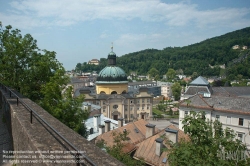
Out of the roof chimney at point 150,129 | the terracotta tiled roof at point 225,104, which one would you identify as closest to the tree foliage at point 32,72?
the roof chimney at point 150,129

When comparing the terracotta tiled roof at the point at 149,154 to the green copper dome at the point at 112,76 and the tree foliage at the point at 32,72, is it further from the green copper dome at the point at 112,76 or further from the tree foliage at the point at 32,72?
the green copper dome at the point at 112,76

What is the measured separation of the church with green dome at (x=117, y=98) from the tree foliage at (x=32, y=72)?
24886 millimetres

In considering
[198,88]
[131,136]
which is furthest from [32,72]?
[198,88]

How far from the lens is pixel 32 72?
62.5 ft

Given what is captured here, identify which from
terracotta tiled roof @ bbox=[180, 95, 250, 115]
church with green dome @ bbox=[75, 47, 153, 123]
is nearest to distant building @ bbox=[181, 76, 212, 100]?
church with green dome @ bbox=[75, 47, 153, 123]

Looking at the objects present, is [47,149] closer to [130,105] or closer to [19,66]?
[19,66]

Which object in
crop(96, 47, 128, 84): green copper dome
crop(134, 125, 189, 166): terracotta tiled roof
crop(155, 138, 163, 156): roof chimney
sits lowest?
crop(134, 125, 189, 166): terracotta tiled roof

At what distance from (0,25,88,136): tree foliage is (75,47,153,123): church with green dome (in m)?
24.9

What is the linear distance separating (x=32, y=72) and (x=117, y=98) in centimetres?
2772

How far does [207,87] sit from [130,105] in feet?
66.9

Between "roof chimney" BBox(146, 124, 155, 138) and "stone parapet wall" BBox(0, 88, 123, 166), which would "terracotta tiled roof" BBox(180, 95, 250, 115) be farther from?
"stone parapet wall" BBox(0, 88, 123, 166)

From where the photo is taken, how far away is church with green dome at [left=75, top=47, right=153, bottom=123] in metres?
45.3

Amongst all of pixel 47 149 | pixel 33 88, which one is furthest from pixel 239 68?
pixel 47 149

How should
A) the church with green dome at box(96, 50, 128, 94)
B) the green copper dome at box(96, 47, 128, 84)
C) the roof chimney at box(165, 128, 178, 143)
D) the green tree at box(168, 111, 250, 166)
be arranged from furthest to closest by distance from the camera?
the green copper dome at box(96, 47, 128, 84) → the church with green dome at box(96, 50, 128, 94) → the roof chimney at box(165, 128, 178, 143) → the green tree at box(168, 111, 250, 166)
